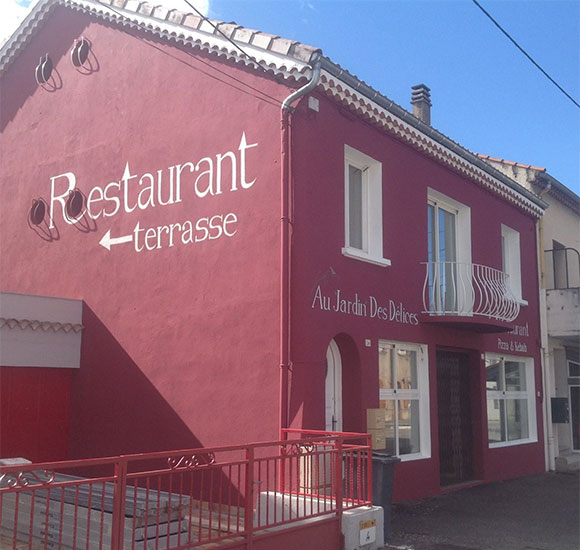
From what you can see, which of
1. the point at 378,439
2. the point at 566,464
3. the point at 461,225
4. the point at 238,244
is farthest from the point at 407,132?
the point at 566,464

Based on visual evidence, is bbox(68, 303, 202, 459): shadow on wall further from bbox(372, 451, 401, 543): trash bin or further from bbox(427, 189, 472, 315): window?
bbox(427, 189, 472, 315): window

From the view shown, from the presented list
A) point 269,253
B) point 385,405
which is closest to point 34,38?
point 269,253

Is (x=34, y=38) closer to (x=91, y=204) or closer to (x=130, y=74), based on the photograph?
(x=130, y=74)

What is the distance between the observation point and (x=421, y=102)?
50.6 ft

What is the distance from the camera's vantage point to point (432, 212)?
Answer: 12.5 m

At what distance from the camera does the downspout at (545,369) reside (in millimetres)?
15133

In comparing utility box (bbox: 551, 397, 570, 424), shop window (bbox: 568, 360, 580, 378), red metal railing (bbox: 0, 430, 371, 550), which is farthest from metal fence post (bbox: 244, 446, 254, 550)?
shop window (bbox: 568, 360, 580, 378)

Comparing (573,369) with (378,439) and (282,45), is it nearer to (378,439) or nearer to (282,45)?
(378,439)

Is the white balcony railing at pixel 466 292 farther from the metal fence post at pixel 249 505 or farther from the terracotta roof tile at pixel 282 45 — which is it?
the metal fence post at pixel 249 505

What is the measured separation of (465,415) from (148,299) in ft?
20.3

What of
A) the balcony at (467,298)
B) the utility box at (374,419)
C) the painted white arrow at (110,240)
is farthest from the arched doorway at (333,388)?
the painted white arrow at (110,240)

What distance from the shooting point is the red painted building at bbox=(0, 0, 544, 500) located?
9.13 meters

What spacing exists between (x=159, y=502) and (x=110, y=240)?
241 inches

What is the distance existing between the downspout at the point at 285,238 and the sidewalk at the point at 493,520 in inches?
82.7
